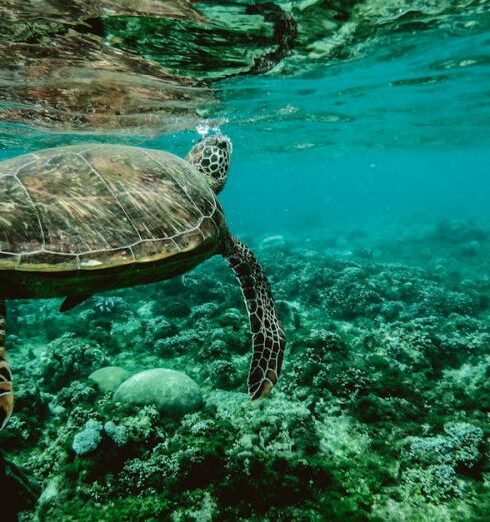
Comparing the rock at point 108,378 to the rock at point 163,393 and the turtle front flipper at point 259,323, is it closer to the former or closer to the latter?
the rock at point 163,393

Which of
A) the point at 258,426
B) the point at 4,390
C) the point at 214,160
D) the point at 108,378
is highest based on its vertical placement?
the point at 214,160

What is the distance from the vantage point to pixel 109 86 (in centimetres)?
1091

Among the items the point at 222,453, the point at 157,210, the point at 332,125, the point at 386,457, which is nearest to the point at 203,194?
the point at 157,210

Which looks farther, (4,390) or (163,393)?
(163,393)

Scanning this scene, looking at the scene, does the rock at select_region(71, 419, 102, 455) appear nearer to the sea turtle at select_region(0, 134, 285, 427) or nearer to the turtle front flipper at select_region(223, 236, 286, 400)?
the sea turtle at select_region(0, 134, 285, 427)

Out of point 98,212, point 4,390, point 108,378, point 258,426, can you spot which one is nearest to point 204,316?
point 108,378

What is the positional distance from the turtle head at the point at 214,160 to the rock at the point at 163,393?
3225 mm

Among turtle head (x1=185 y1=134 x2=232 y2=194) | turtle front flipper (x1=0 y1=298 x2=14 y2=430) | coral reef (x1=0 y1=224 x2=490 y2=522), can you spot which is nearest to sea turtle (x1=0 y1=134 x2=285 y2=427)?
turtle front flipper (x1=0 y1=298 x2=14 y2=430)

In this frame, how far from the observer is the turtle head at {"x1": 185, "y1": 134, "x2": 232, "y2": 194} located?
5977mm

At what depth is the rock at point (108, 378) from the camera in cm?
651

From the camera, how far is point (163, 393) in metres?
5.61

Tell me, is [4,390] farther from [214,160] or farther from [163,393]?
[214,160]

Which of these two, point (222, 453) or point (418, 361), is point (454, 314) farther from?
point (222, 453)

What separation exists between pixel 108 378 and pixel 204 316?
11.6 feet
